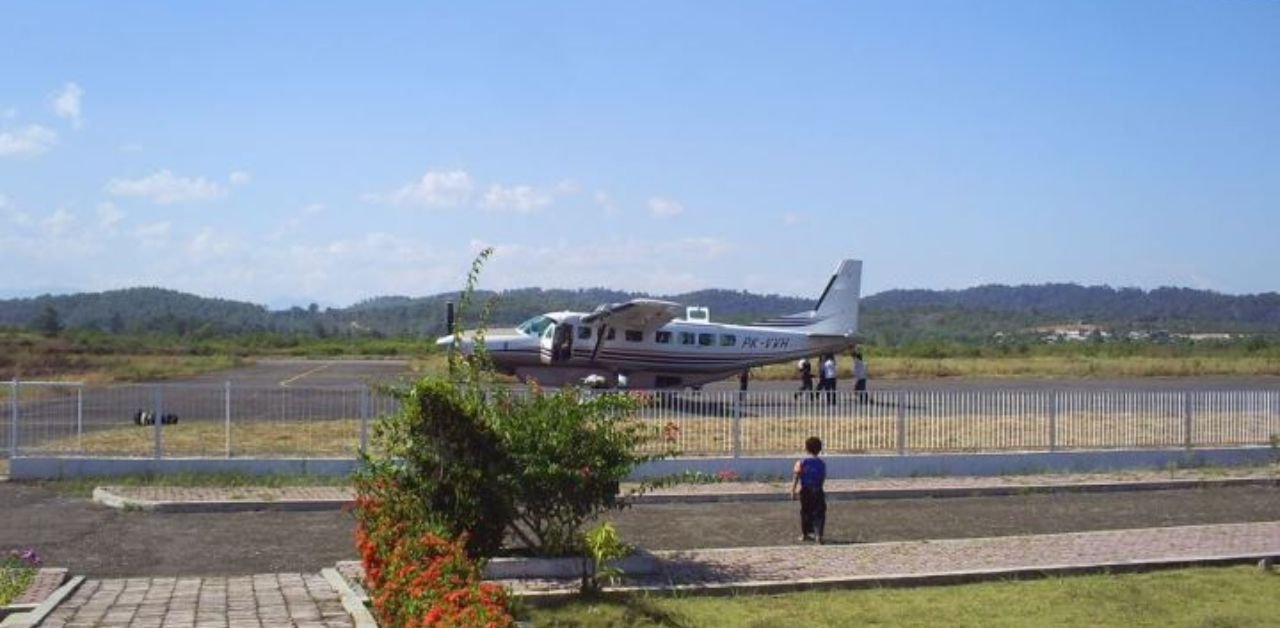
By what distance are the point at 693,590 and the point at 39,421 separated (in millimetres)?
12582

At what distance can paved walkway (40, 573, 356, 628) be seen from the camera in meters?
10.0

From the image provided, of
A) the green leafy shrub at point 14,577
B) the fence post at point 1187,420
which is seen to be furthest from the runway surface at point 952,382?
the green leafy shrub at point 14,577

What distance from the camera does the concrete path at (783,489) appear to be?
55.1 feet

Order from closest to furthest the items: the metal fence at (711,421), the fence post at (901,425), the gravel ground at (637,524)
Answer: the gravel ground at (637,524) < the metal fence at (711,421) < the fence post at (901,425)

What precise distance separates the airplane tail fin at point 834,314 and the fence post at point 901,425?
61.1 feet

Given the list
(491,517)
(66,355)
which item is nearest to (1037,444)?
(491,517)

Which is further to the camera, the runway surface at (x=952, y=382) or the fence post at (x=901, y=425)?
the runway surface at (x=952, y=382)

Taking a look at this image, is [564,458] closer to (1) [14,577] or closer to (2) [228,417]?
(1) [14,577]

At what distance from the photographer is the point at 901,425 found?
21094 mm

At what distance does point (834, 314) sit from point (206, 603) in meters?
31.5

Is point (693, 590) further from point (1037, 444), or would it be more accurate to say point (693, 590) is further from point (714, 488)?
point (1037, 444)

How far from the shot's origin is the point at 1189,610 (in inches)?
440

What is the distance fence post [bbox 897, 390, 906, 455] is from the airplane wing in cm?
1347

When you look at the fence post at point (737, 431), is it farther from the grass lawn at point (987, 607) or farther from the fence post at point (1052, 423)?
the grass lawn at point (987, 607)
